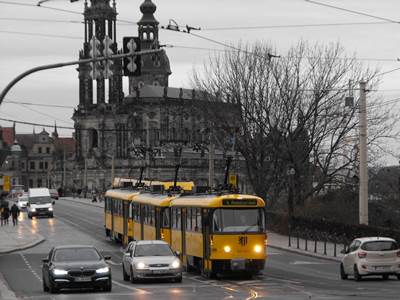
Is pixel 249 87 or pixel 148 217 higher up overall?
pixel 249 87

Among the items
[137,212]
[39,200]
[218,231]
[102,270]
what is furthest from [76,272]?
[39,200]

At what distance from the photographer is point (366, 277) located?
3559cm

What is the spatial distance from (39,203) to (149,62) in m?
89.7

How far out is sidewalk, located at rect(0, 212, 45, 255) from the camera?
56.4m

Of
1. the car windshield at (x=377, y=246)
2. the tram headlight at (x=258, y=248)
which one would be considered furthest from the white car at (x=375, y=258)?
the tram headlight at (x=258, y=248)

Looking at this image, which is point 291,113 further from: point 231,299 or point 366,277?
point 231,299

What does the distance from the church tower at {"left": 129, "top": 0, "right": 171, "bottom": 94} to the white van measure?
8135cm

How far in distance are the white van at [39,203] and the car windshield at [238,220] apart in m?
57.1

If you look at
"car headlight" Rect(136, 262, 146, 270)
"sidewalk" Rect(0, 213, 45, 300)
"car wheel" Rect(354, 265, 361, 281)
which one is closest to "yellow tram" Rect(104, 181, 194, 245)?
"sidewalk" Rect(0, 213, 45, 300)

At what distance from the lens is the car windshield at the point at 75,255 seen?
30.1 metres

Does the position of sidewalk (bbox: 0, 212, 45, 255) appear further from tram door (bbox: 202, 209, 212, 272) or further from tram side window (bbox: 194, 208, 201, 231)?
tram door (bbox: 202, 209, 212, 272)

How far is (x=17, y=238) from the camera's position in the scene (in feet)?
209

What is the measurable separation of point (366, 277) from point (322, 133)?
34.0m

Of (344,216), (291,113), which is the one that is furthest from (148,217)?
(291,113)
